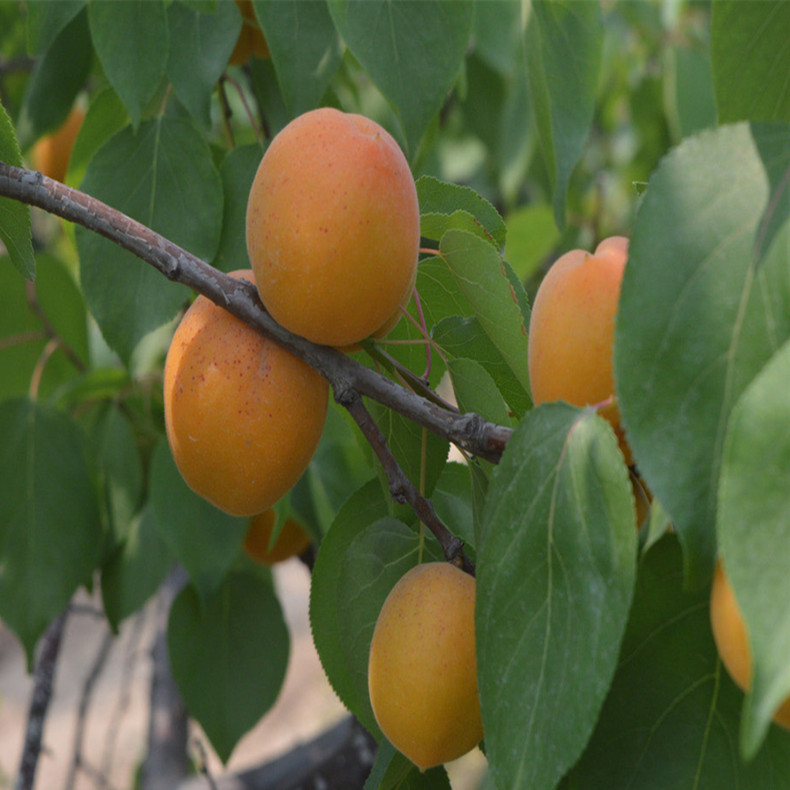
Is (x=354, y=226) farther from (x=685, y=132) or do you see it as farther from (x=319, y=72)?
(x=685, y=132)

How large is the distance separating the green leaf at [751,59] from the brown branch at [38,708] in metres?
0.87

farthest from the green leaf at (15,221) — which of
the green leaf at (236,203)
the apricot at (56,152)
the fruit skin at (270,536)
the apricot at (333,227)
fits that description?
the apricot at (56,152)

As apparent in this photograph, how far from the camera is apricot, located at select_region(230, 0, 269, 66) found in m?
0.76

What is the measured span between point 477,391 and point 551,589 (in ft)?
0.51

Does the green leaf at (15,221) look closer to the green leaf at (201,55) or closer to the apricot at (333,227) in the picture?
the apricot at (333,227)

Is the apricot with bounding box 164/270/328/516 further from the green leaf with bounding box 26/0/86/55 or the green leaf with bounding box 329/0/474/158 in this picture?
the green leaf with bounding box 26/0/86/55

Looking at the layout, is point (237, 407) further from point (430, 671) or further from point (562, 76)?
point (562, 76)

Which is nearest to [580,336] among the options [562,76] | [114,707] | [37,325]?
A: [562,76]

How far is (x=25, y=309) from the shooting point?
103 cm

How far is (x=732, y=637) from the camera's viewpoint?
29cm

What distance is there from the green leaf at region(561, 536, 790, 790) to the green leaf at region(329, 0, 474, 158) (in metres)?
0.31

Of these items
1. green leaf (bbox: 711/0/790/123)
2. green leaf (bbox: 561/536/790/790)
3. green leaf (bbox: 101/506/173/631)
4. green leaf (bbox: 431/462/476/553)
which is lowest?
green leaf (bbox: 101/506/173/631)

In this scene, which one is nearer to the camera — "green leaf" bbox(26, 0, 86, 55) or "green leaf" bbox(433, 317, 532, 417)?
"green leaf" bbox(433, 317, 532, 417)

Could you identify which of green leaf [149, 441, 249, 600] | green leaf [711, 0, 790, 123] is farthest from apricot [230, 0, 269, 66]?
green leaf [711, 0, 790, 123]
